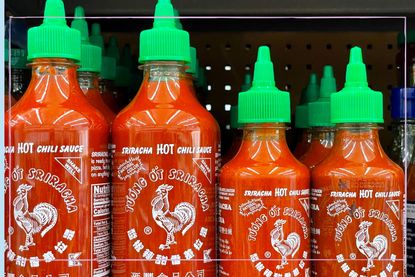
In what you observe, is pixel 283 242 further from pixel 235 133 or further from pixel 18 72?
pixel 18 72

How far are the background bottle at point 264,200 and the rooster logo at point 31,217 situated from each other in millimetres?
201

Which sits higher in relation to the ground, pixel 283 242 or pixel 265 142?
pixel 265 142

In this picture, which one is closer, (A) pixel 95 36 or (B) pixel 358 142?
(B) pixel 358 142

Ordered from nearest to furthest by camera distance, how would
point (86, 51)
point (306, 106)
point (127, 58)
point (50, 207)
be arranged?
point (50, 207) → point (86, 51) → point (306, 106) → point (127, 58)

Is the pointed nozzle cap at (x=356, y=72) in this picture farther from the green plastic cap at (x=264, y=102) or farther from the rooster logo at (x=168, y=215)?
the rooster logo at (x=168, y=215)

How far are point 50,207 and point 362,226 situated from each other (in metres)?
0.36

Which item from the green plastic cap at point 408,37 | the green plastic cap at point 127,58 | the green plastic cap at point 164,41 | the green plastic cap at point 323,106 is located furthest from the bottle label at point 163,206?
the green plastic cap at point 408,37

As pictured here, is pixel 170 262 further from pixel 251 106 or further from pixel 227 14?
pixel 227 14

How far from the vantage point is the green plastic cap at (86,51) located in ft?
2.56

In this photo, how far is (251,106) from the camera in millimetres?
712

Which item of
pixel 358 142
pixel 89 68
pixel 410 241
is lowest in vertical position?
pixel 410 241

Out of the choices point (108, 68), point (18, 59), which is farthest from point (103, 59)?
point (18, 59)

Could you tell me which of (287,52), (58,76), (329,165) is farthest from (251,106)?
(287,52)

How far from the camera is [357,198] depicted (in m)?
0.68
